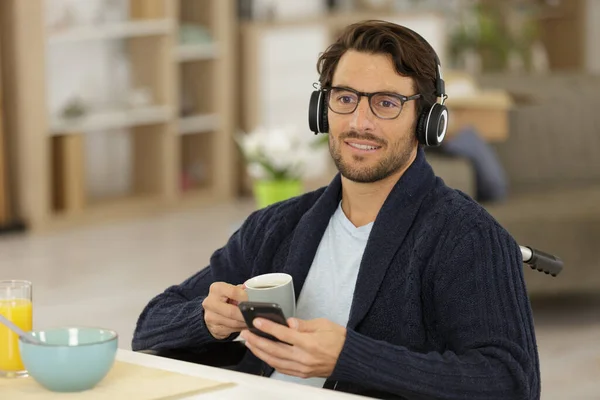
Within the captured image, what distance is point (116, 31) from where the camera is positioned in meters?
6.47

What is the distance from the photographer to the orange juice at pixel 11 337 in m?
1.84

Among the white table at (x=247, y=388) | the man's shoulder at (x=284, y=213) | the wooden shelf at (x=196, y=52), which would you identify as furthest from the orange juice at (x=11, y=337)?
the wooden shelf at (x=196, y=52)

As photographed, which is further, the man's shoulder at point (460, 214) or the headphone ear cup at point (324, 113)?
the headphone ear cup at point (324, 113)

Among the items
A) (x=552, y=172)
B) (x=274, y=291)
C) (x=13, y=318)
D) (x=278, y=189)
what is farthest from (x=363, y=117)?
(x=552, y=172)

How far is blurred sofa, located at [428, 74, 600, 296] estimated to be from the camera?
14.8ft

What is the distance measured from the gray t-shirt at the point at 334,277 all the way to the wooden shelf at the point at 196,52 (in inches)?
193

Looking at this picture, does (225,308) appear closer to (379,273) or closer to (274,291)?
(274,291)

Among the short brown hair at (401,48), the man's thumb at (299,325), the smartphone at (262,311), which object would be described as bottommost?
the man's thumb at (299,325)

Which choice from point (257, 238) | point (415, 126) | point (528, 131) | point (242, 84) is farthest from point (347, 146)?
point (242, 84)

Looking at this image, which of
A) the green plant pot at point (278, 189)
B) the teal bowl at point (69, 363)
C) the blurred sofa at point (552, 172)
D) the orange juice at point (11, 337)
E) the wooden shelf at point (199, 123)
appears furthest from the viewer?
the wooden shelf at point (199, 123)

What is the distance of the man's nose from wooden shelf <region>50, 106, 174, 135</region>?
14.4 ft

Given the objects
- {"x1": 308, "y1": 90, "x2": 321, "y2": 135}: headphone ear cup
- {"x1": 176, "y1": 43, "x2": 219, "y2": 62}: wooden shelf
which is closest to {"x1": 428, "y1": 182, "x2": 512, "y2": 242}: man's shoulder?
{"x1": 308, "y1": 90, "x2": 321, "y2": 135}: headphone ear cup

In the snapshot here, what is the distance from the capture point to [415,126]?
210 centimetres

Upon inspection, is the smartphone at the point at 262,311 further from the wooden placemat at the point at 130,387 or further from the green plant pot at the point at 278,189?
the green plant pot at the point at 278,189
